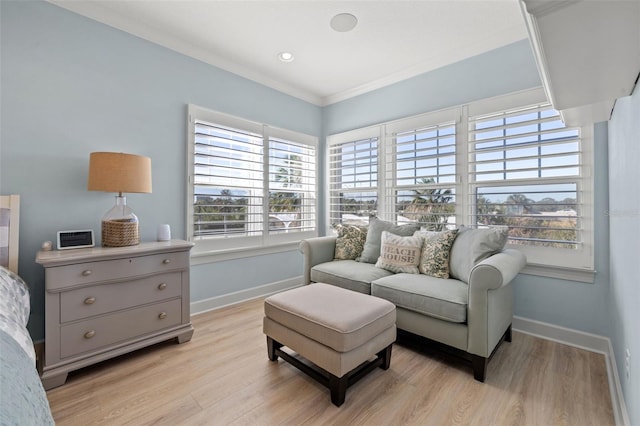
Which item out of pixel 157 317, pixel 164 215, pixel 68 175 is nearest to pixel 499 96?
pixel 164 215

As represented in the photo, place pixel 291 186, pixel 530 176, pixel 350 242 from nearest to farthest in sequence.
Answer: pixel 530 176, pixel 350 242, pixel 291 186

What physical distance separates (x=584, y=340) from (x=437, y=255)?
48.2 inches

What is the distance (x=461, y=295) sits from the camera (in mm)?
1894

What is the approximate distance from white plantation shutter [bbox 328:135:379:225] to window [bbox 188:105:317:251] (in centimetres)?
29

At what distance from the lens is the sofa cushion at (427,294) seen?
1.85 m

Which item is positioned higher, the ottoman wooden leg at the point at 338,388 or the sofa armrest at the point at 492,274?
the sofa armrest at the point at 492,274

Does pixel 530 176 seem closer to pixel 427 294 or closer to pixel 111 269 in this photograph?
pixel 427 294

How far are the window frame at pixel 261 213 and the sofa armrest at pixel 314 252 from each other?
2.10ft

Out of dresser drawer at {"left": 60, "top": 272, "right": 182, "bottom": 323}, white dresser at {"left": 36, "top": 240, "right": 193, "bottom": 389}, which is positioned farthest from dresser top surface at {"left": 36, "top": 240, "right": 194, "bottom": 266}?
dresser drawer at {"left": 60, "top": 272, "right": 182, "bottom": 323}

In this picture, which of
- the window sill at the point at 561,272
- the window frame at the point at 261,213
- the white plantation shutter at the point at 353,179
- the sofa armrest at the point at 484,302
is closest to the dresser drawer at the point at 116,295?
the window frame at the point at 261,213

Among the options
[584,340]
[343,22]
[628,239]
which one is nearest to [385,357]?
[628,239]

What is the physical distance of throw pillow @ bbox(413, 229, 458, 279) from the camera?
2.29 m

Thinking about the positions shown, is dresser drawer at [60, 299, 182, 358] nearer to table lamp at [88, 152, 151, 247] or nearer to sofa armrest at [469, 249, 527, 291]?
table lamp at [88, 152, 151, 247]

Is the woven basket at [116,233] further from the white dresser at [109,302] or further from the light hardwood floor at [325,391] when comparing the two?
the light hardwood floor at [325,391]
